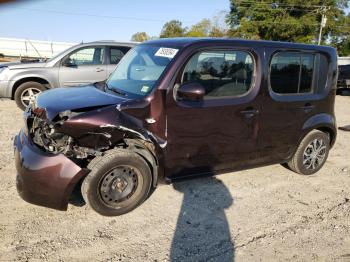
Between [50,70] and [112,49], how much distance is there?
64.2 inches

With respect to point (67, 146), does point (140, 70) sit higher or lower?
higher

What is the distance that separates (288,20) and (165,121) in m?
45.9

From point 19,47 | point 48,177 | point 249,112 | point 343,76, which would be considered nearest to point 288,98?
point 249,112

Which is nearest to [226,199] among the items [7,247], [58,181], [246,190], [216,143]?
[246,190]

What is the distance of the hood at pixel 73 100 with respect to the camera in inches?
135

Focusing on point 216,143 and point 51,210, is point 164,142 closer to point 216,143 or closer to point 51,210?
point 216,143

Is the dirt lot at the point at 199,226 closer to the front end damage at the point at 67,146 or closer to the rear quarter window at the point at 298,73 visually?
the front end damage at the point at 67,146

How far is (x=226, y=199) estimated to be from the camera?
4.23 m

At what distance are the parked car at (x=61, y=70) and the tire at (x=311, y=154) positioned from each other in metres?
5.47

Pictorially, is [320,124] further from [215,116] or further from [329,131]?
[215,116]

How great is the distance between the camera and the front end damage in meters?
3.29

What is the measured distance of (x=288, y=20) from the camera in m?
44.6

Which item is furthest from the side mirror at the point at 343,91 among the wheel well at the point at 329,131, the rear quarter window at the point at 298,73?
the rear quarter window at the point at 298,73

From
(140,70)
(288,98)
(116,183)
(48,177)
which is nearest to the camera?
(48,177)
